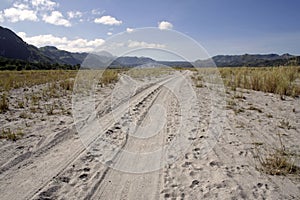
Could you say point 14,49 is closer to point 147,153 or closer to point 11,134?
point 11,134

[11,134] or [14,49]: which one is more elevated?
[14,49]

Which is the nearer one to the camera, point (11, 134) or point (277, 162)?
point (277, 162)

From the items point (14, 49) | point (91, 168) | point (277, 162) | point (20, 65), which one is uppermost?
point (14, 49)

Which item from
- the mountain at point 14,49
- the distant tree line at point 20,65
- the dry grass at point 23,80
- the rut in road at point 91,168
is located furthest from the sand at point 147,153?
the mountain at point 14,49

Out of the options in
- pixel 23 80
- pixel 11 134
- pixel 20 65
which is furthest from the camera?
pixel 20 65

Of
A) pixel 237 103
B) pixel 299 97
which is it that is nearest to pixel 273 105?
pixel 237 103

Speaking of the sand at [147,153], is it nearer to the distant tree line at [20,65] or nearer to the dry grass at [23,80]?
the dry grass at [23,80]

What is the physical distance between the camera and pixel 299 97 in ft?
33.0

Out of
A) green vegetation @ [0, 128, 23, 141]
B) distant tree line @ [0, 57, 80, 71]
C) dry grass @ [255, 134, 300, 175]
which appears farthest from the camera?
distant tree line @ [0, 57, 80, 71]

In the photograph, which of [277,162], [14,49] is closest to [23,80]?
[277,162]

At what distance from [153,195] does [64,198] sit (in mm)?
1155

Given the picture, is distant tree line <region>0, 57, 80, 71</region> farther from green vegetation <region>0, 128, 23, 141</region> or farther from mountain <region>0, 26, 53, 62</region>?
mountain <region>0, 26, 53, 62</region>

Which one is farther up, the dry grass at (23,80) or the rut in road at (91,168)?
the dry grass at (23,80)

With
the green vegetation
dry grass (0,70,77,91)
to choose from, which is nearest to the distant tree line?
dry grass (0,70,77,91)
